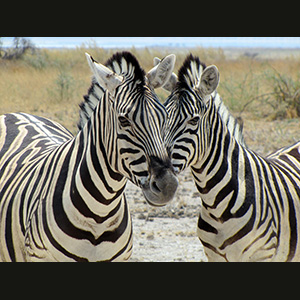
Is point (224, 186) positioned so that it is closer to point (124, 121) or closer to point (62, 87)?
point (124, 121)

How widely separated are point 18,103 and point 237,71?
5890mm

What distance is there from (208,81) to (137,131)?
86 cm

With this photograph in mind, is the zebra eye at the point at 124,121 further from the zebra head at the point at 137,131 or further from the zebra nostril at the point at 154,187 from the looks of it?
the zebra nostril at the point at 154,187

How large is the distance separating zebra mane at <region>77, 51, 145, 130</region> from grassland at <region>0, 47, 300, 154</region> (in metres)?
4.69

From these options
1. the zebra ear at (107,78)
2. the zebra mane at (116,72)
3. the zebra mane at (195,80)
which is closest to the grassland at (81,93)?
the zebra mane at (195,80)

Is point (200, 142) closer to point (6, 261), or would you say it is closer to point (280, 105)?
point (6, 261)

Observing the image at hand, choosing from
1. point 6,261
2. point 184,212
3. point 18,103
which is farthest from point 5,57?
point 6,261

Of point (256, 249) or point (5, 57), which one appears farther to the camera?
point (5, 57)

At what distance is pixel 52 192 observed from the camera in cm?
269

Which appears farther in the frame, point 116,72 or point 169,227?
point 169,227

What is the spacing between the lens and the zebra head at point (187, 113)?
2822 mm

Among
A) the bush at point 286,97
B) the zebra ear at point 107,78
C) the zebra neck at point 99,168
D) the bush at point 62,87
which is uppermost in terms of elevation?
the bush at point 62,87

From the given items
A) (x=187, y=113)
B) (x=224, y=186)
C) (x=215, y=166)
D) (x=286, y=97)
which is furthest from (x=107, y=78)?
(x=286, y=97)

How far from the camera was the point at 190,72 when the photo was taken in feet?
10.0
